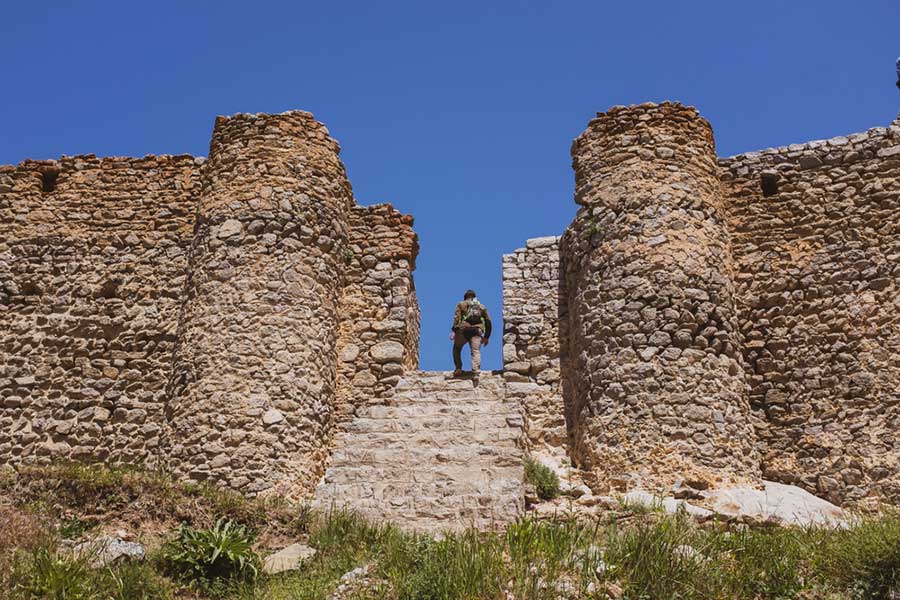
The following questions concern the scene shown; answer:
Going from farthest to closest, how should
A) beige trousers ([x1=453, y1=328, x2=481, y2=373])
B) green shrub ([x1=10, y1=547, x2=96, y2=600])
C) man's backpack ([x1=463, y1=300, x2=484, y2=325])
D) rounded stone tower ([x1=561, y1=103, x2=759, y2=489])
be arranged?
man's backpack ([x1=463, y1=300, x2=484, y2=325]) → beige trousers ([x1=453, y1=328, x2=481, y2=373]) → rounded stone tower ([x1=561, y1=103, x2=759, y2=489]) → green shrub ([x1=10, y1=547, x2=96, y2=600])

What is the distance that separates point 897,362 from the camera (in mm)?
12781

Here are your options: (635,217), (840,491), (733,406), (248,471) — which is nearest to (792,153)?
(635,217)

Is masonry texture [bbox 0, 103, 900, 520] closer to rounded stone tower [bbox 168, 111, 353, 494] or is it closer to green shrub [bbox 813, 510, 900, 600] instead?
rounded stone tower [bbox 168, 111, 353, 494]

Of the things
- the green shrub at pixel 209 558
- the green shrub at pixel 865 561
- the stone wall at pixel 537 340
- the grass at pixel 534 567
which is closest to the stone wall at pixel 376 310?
the stone wall at pixel 537 340

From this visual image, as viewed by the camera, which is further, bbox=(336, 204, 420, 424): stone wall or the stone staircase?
bbox=(336, 204, 420, 424): stone wall

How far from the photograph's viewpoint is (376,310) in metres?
14.6

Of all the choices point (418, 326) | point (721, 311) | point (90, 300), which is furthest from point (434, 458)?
point (90, 300)

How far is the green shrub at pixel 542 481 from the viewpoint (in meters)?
12.0

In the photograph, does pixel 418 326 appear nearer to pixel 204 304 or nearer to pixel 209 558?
pixel 204 304

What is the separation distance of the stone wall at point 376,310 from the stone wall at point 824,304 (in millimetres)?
5015

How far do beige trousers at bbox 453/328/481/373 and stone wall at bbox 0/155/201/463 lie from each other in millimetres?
4293

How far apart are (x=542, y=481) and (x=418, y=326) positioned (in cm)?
456

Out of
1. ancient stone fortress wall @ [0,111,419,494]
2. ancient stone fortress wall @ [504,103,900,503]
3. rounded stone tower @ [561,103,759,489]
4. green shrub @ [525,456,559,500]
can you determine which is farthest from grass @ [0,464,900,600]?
A: ancient stone fortress wall @ [0,111,419,494]

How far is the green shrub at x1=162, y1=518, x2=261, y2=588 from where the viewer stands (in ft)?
29.9
